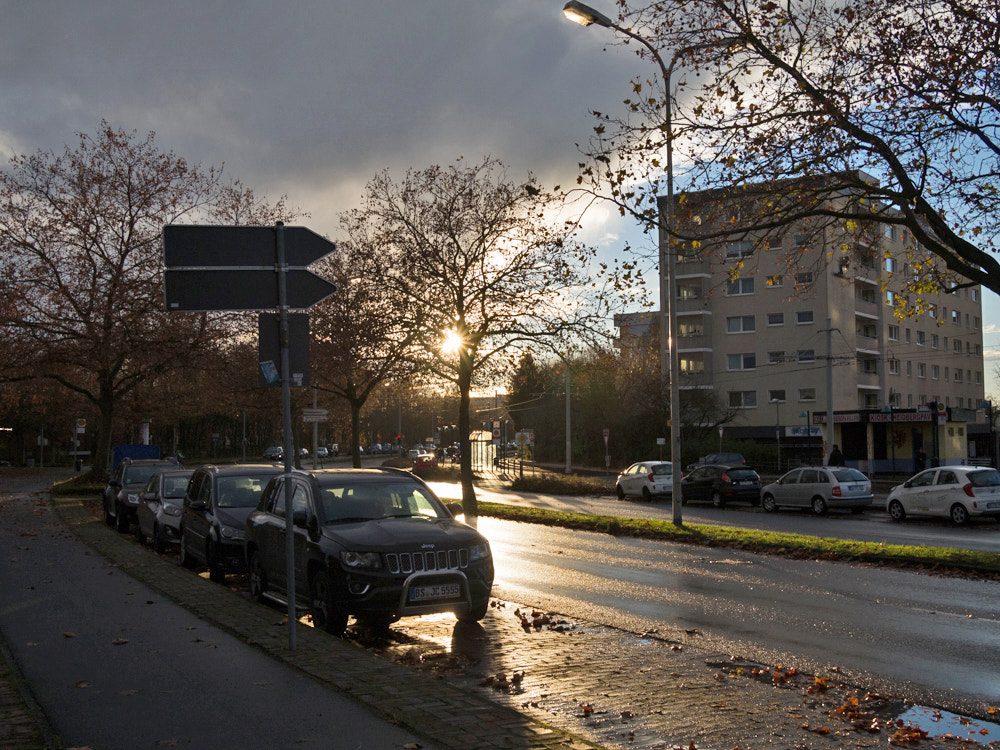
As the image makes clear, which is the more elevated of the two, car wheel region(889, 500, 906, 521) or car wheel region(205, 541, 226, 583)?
car wheel region(205, 541, 226, 583)

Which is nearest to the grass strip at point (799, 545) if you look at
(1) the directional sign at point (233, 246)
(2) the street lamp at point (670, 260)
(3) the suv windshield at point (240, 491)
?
(2) the street lamp at point (670, 260)

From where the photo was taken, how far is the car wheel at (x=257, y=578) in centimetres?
1077

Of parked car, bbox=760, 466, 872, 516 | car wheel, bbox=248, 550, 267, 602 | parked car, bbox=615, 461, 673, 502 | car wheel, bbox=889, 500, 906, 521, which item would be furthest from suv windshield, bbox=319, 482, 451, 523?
parked car, bbox=615, 461, 673, 502

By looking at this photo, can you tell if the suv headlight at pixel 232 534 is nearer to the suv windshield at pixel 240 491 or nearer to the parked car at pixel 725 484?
the suv windshield at pixel 240 491

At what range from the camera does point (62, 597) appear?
35.6 ft

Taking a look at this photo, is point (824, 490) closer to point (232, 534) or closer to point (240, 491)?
point (240, 491)

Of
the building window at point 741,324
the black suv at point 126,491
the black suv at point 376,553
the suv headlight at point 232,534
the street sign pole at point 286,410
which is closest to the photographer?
the street sign pole at point 286,410

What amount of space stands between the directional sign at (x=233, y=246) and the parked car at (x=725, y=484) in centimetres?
2543

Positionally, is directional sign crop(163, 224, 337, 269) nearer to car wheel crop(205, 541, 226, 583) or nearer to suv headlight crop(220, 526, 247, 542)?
suv headlight crop(220, 526, 247, 542)

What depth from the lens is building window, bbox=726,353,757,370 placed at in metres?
64.9

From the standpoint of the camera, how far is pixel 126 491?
2059cm

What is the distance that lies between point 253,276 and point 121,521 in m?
14.7

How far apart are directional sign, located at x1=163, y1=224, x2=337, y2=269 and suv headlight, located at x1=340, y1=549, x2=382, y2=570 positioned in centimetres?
273

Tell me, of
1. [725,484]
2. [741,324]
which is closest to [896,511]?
[725,484]
